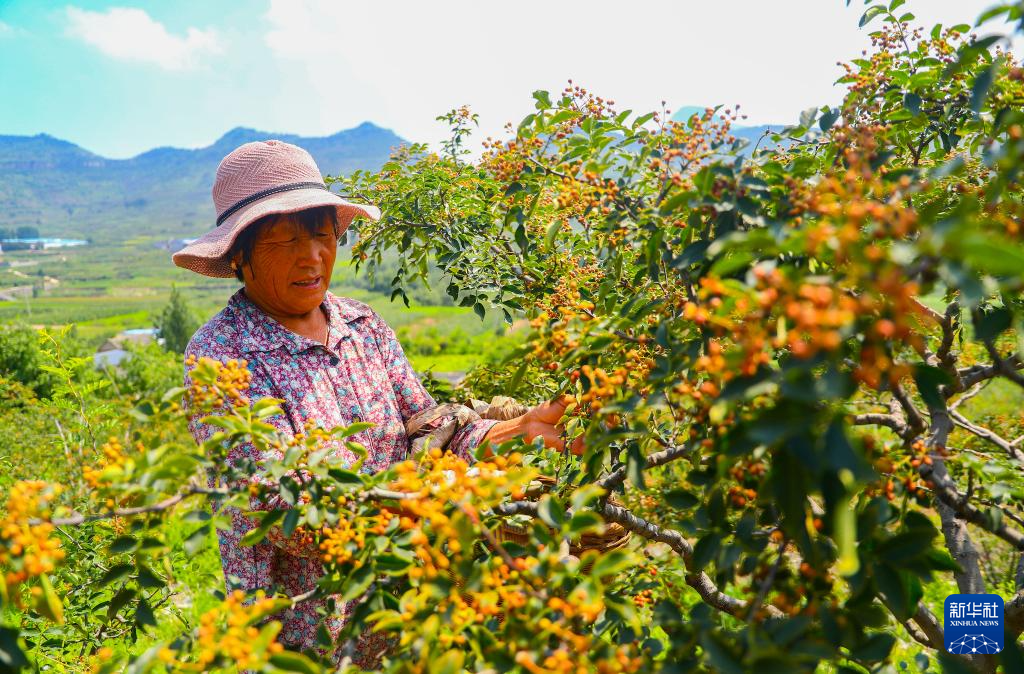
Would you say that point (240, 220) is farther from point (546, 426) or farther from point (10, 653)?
point (10, 653)

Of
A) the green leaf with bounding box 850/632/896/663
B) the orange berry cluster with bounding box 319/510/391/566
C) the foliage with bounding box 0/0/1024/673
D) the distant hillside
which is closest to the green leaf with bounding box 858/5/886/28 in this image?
the foliage with bounding box 0/0/1024/673

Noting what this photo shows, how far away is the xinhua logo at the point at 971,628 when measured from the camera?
5.46ft

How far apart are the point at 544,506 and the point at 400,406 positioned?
1.49m

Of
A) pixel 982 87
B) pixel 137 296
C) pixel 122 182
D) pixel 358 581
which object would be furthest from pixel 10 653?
pixel 122 182

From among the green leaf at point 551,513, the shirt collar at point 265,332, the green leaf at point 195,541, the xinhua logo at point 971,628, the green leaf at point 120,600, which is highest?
the shirt collar at point 265,332

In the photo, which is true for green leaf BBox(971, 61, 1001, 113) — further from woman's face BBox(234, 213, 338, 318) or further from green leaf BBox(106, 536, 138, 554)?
woman's face BBox(234, 213, 338, 318)

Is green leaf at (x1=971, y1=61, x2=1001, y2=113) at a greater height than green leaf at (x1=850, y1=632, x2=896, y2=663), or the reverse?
green leaf at (x1=971, y1=61, x2=1001, y2=113)

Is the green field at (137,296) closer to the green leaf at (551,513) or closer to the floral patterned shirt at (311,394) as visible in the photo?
the floral patterned shirt at (311,394)

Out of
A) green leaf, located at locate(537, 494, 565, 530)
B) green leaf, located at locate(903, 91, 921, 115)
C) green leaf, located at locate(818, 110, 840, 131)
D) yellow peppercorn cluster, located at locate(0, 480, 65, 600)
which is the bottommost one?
green leaf, located at locate(537, 494, 565, 530)

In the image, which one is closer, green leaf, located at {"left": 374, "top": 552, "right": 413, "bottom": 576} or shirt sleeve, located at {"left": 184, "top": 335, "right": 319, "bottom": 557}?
green leaf, located at {"left": 374, "top": 552, "right": 413, "bottom": 576}

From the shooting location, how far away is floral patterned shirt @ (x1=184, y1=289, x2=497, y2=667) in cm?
193

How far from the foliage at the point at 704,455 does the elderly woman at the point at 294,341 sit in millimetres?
365

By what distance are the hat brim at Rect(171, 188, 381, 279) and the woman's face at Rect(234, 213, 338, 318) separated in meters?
0.07

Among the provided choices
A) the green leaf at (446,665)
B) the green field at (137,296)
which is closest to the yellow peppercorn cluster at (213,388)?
the green leaf at (446,665)
